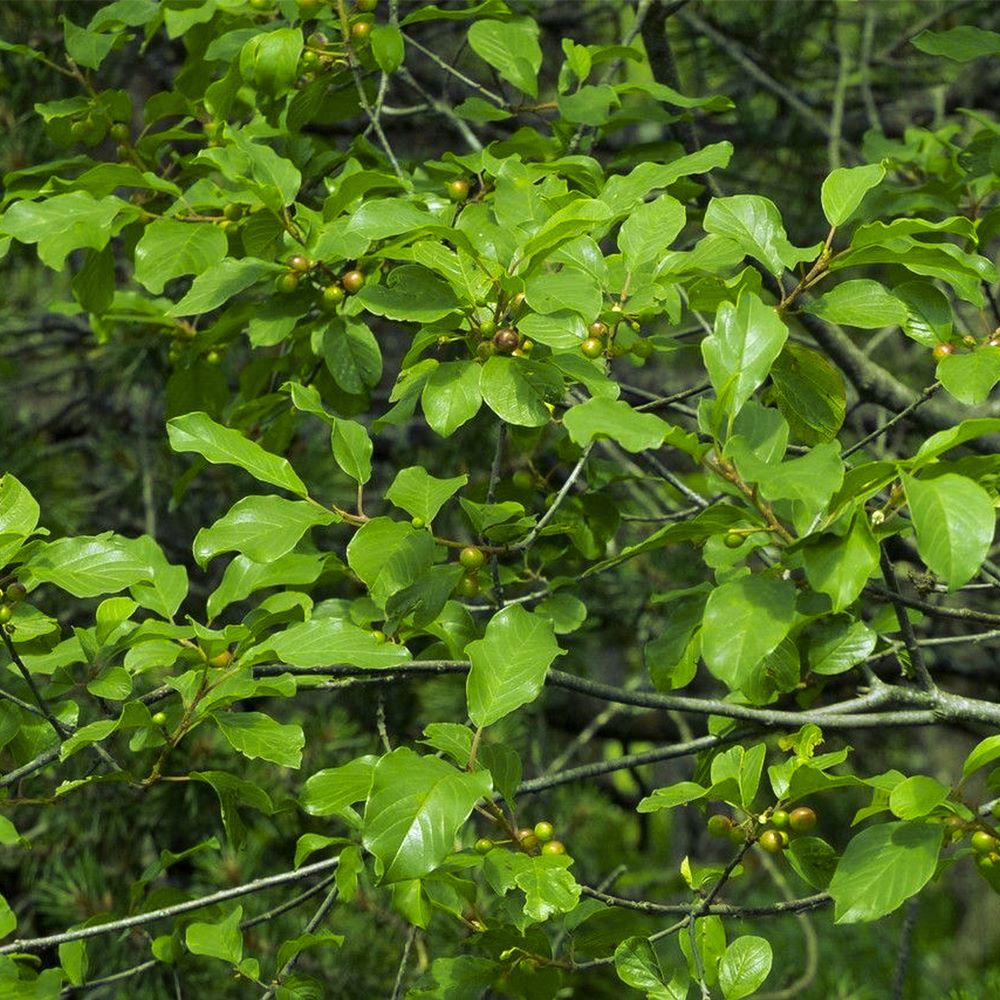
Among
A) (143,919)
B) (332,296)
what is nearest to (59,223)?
(332,296)

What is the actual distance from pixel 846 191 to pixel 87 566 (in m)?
0.64

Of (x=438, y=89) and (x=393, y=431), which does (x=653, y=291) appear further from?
(x=438, y=89)

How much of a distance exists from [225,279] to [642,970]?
66 cm

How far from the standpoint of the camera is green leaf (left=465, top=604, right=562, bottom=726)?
3.31ft

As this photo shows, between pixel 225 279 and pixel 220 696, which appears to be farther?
pixel 225 279

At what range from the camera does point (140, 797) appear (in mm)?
2102

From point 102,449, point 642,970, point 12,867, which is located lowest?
point 12,867

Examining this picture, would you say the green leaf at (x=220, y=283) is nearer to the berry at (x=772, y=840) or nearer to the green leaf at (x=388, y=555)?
the green leaf at (x=388, y=555)

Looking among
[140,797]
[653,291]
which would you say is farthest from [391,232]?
[140,797]

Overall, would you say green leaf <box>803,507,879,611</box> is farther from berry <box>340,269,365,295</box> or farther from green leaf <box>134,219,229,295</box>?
green leaf <box>134,219,229,295</box>

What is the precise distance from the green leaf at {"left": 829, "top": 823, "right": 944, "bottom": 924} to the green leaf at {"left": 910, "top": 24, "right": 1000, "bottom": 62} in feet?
2.58

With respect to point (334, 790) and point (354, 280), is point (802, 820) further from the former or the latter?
point (354, 280)

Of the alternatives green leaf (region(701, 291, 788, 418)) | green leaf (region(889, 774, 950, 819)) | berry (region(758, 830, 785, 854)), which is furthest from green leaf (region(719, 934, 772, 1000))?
green leaf (region(701, 291, 788, 418))

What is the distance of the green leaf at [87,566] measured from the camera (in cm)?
104
